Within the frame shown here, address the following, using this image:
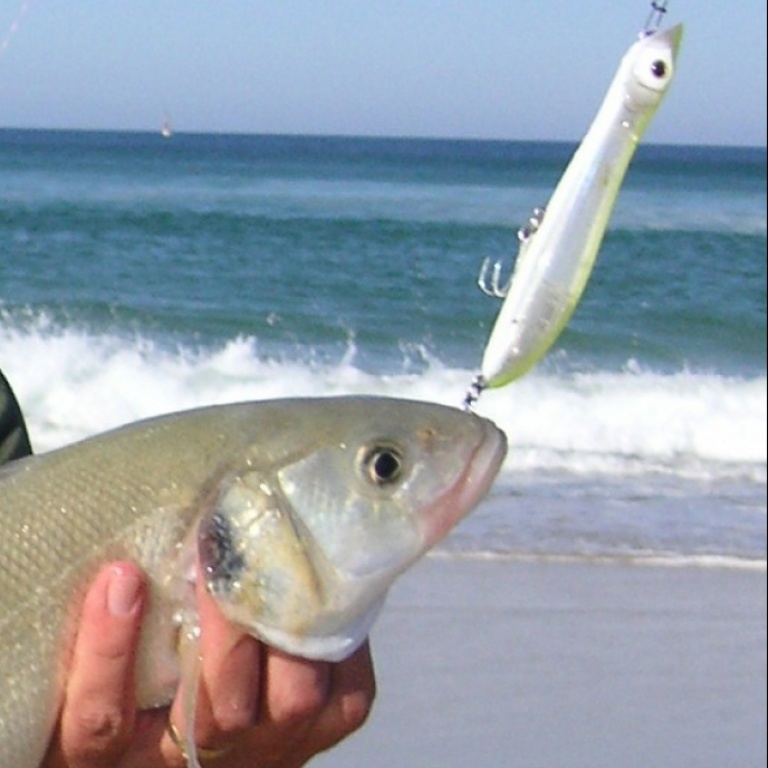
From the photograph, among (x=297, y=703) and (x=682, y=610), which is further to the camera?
(x=682, y=610)

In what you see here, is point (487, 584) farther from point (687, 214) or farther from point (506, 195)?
point (506, 195)

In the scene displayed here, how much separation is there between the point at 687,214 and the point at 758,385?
70.1ft

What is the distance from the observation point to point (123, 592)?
188 centimetres

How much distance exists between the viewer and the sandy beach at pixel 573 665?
5438 mm

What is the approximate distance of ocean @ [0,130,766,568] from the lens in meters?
9.14

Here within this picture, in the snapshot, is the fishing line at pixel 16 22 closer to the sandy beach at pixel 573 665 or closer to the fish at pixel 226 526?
the fish at pixel 226 526

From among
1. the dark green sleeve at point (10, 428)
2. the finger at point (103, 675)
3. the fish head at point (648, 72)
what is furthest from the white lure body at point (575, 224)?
the finger at point (103, 675)

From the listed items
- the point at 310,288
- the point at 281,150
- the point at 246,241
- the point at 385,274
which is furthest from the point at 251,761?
the point at 281,150

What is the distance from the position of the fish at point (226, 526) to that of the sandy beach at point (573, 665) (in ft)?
7.52

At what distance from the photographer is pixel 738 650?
6.77 m

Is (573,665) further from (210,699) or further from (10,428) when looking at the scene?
(210,699)

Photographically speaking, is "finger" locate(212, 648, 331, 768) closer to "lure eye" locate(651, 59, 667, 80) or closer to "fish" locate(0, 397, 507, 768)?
"fish" locate(0, 397, 507, 768)

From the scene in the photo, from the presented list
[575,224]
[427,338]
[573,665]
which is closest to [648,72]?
[575,224]

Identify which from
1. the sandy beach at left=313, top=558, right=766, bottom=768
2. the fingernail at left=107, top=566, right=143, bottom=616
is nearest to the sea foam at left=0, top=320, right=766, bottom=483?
the sandy beach at left=313, top=558, right=766, bottom=768
